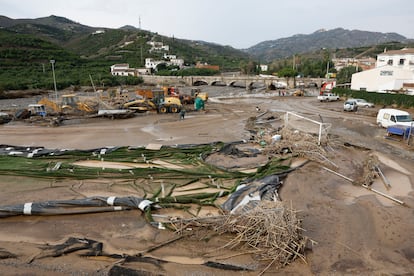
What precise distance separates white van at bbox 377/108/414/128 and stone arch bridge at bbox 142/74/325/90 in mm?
46231

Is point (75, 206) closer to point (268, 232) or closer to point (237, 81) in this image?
point (268, 232)

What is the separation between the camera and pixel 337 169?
10.9 m

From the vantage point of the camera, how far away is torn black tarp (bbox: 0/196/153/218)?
280 inches

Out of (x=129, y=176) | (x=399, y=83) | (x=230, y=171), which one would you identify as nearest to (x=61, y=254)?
(x=129, y=176)

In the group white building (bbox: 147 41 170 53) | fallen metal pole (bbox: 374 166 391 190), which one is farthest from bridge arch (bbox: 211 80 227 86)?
white building (bbox: 147 41 170 53)

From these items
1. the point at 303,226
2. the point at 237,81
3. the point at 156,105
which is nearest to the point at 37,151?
the point at 303,226

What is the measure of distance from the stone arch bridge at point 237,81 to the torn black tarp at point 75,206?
60922 mm

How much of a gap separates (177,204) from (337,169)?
7200 millimetres

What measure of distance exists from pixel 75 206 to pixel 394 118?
19669mm

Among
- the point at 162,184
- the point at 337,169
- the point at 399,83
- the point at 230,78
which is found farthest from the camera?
the point at 230,78

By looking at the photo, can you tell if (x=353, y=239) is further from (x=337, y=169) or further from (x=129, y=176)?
(x=129, y=176)

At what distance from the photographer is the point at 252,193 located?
793 centimetres

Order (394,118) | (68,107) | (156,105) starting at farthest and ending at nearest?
(156,105), (68,107), (394,118)

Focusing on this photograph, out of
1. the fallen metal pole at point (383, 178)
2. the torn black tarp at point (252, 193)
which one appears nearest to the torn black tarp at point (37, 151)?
the torn black tarp at point (252, 193)
